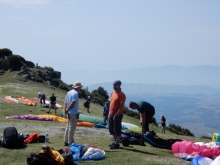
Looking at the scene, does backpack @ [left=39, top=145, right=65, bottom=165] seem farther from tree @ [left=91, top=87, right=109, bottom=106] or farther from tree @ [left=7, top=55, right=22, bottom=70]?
tree @ [left=7, top=55, right=22, bottom=70]

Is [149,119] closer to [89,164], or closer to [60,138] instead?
[60,138]

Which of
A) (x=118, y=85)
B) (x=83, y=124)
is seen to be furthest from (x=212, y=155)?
(x=83, y=124)

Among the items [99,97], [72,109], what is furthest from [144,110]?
[99,97]

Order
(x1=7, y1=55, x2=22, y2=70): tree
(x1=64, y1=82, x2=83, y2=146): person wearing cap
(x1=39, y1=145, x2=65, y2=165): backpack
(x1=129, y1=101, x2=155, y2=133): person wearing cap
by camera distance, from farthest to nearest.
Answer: (x1=7, y1=55, x2=22, y2=70): tree, (x1=129, y1=101, x2=155, y2=133): person wearing cap, (x1=64, y1=82, x2=83, y2=146): person wearing cap, (x1=39, y1=145, x2=65, y2=165): backpack

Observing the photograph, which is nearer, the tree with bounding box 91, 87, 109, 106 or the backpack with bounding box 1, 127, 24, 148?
the backpack with bounding box 1, 127, 24, 148

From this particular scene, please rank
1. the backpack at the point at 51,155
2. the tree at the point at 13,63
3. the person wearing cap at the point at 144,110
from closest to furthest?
the backpack at the point at 51,155 → the person wearing cap at the point at 144,110 → the tree at the point at 13,63

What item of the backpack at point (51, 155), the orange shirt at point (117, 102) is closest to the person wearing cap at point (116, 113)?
the orange shirt at point (117, 102)

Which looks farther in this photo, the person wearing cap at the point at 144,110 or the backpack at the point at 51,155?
the person wearing cap at the point at 144,110

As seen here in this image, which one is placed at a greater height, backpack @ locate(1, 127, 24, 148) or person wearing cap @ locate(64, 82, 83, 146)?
person wearing cap @ locate(64, 82, 83, 146)

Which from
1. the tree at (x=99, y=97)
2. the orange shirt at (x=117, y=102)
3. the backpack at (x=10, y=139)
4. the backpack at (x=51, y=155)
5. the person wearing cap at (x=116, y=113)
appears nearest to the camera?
the backpack at (x=51, y=155)

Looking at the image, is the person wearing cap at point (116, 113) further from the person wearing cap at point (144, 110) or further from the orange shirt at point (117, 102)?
the person wearing cap at point (144, 110)

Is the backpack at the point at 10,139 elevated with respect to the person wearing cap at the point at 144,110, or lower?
lower

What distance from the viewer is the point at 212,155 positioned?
14.2 meters

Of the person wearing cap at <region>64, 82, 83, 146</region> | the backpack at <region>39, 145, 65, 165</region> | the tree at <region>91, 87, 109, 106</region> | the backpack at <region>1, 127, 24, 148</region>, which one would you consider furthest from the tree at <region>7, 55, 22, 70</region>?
the backpack at <region>39, 145, 65, 165</region>
